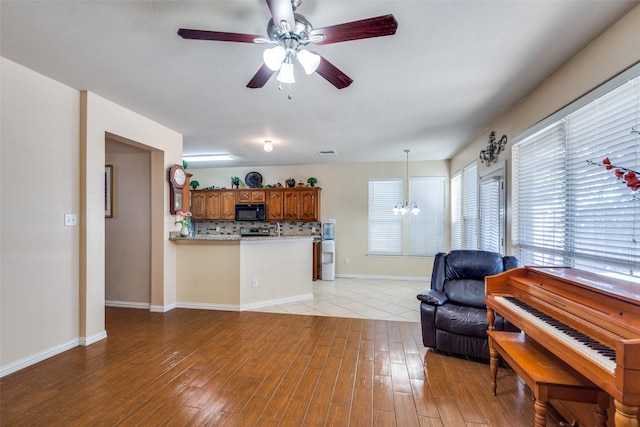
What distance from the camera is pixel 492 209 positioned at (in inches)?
155

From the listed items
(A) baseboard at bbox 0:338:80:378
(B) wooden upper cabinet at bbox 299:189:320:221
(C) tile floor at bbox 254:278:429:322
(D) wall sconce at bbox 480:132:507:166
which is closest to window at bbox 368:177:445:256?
(C) tile floor at bbox 254:278:429:322

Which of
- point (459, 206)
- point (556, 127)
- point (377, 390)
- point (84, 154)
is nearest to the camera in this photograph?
point (377, 390)

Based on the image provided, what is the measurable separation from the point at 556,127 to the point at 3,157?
4.67 meters

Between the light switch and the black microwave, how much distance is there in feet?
12.3

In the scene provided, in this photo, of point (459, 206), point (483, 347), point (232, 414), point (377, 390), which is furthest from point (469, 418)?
point (459, 206)

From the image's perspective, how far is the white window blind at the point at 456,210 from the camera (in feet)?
18.4

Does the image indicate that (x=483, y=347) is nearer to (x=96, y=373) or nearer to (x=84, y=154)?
(x=96, y=373)

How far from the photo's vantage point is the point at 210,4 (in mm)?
1743

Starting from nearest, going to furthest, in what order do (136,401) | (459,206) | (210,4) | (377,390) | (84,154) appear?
(210,4) → (136,401) → (377,390) → (84,154) → (459,206)

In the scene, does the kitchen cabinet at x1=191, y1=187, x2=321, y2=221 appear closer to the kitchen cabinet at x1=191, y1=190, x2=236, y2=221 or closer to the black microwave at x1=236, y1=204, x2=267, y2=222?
the kitchen cabinet at x1=191, y1=190, x2=236, y2=221

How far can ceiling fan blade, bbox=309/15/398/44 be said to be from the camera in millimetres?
1494

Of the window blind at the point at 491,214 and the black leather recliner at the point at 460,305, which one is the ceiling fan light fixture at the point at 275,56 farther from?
the window blind at the point at 491,214

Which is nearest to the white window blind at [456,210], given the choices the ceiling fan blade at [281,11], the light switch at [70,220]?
the ceiling fan blade at [281,11]

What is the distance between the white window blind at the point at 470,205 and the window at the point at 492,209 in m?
0.30
